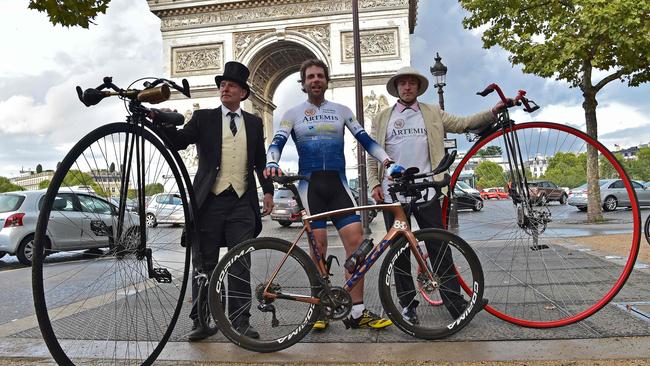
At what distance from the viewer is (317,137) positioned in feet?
11.6

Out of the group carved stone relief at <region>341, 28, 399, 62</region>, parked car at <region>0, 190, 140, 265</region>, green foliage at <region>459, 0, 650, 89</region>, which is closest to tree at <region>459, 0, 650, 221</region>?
green foliage at <region>459, 0, 650, 89</region>

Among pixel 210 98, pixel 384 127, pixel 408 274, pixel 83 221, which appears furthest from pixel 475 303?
pixel 210 98

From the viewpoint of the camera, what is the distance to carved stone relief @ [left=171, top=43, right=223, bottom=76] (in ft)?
105

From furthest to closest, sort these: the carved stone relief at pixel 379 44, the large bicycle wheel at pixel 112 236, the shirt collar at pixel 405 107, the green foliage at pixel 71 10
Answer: the carved stone relief at pixel 379 44
the shirt collar at pixel 405 107
the green foliage at pixel 71 10
the large bicycle wheel at pixel 112 236

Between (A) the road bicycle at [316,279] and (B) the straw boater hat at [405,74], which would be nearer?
(A) the road bicycle at [316,279]

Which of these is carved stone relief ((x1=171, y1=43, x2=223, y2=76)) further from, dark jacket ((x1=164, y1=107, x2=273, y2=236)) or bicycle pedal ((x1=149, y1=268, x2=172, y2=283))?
bicycle pedal ((x1=149, y1=268, x2=172, y2=283))

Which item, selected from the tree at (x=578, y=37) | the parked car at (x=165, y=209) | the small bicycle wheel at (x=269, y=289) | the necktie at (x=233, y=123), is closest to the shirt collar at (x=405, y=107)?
the necktie at (x=233, y=123)

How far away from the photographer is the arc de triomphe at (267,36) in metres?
30.3

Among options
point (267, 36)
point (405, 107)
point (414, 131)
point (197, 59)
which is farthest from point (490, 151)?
point (197, 59)

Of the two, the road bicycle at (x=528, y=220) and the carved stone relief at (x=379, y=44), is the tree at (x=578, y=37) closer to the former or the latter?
the road bicycle at (x=528, y=220)

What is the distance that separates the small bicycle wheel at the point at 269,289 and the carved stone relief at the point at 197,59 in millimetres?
30795

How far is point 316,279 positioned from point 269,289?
28 cm

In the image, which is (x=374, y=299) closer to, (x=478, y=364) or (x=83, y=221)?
(x=478, y=364)

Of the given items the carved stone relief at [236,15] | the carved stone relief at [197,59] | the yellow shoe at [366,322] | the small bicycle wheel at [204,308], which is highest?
the carved stone relief at [236,15]
